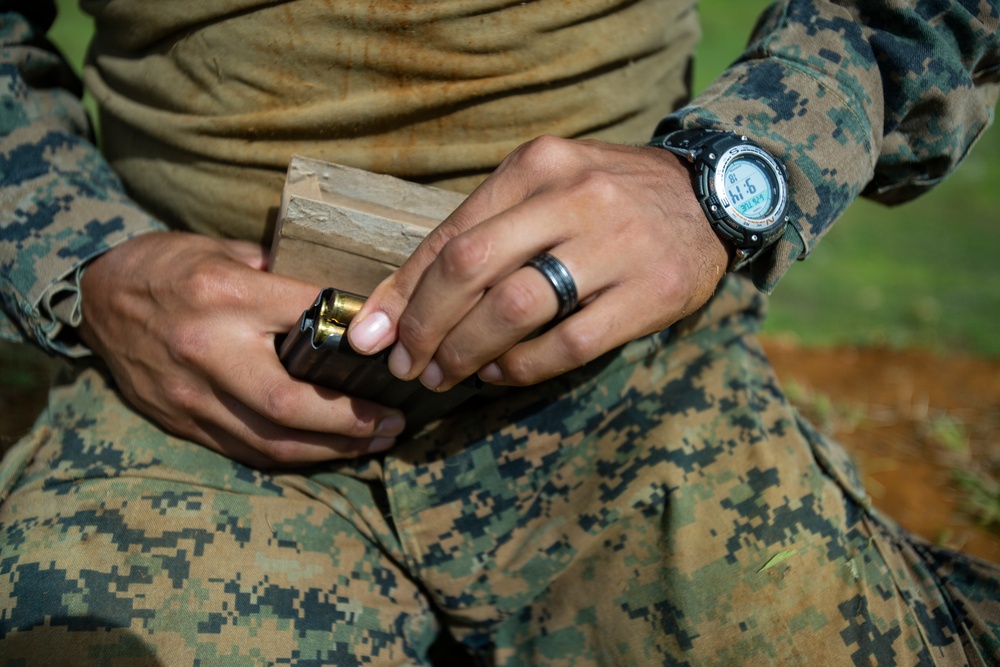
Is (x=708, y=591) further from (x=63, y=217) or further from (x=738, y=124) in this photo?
(x=63, y=217)

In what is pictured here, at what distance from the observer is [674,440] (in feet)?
4.69

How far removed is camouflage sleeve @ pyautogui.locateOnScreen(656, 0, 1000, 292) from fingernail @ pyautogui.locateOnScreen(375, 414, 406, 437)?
65 centimetres

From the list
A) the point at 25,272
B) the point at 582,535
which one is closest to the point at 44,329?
the point at 25,272

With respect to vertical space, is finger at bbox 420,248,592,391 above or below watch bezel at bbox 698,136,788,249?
below

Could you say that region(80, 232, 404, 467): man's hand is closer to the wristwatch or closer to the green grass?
the wristwatch

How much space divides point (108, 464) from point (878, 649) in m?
1.30

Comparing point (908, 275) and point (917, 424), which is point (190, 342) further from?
point (908, 275)

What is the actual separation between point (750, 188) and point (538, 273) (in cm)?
39

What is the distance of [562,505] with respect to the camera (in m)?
1.45

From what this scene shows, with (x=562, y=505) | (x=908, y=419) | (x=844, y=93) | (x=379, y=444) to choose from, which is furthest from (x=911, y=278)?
(x=379, y=444)

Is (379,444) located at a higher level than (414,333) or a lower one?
lower

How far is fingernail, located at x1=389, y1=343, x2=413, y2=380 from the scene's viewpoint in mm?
1127

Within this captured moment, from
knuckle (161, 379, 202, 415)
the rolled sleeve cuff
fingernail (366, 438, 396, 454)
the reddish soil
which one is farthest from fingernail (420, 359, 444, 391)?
the reddish soil

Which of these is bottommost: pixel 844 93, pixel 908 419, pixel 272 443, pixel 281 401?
pixel 908 419
